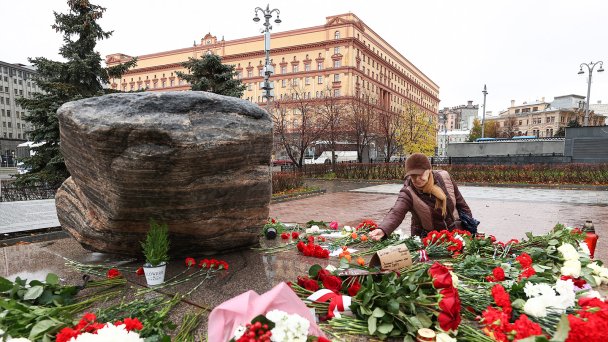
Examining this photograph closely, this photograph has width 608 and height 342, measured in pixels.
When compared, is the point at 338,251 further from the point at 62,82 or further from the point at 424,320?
the point at 62,82

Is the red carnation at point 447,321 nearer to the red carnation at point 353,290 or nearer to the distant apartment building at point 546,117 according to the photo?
the red carnation at point 353,290

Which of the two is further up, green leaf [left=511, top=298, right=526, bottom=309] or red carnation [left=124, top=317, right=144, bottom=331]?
red carnation [left=124, top=317, right=144, bottom=331]

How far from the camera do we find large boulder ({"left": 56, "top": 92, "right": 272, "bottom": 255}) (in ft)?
8.72

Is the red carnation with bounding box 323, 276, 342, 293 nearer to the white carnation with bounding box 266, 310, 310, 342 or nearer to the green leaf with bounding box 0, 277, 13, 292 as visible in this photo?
the white carnation with bounding box 266, 310, 310, 342

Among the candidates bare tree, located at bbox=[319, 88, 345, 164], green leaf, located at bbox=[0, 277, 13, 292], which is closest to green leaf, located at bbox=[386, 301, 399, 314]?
green leaf, located at bbox=[0, 277, 13, 292]

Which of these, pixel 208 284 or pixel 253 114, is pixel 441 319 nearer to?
pixel 208 284

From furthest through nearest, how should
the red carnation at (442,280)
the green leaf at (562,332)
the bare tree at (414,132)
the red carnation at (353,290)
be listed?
the bare tree at (414,132)
the red carnation at (353,290)
the red carnation at (442,280)
the green leaf at (562,332)

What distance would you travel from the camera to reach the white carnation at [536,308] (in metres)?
2.07

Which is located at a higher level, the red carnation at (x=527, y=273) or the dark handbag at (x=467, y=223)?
the dark handbag at (x=467, y=223)

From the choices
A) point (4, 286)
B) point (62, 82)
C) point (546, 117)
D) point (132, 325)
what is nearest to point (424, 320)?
point (132, 325)

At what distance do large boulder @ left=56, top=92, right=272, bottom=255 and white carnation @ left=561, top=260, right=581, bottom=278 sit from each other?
264 cm

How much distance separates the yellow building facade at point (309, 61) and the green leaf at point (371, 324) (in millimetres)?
48162

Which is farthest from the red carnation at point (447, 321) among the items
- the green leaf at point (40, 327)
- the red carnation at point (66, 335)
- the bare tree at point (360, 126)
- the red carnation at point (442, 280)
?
the bare tree at point (360, 126)

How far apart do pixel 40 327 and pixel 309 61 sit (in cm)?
5876
